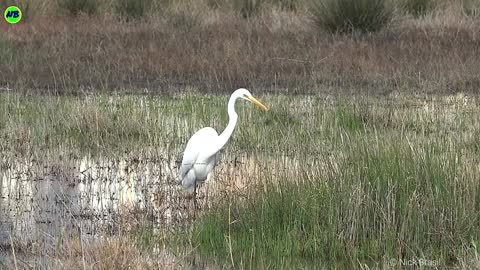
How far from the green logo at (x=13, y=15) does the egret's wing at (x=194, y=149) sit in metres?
11.9

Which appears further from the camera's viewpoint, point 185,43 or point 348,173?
point 185,43

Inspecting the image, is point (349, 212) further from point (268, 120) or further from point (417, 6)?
point (417, 6)

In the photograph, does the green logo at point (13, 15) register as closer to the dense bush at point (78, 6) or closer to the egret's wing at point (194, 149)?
the dense bush at point (78, 6)

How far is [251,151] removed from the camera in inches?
323

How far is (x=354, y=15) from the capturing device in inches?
633

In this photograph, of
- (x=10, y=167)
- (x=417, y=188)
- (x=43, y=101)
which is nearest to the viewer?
(x=417, y=188)

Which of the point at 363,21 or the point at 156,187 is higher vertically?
the point at 363,21

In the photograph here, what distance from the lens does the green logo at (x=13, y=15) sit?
18.5 meters

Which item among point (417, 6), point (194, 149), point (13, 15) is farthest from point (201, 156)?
point (417, 6)

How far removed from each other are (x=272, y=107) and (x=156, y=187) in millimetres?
3449

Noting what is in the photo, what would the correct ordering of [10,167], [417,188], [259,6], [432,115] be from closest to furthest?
[417,188]
[10,167]
[432,115]
[259,6]

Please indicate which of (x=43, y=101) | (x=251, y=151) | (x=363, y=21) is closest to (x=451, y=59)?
(x=363, y=21)

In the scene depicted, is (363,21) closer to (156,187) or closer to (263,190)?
(156,187)

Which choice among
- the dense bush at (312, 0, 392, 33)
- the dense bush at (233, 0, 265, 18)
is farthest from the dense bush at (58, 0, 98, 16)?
the dense bush at (312, 0, 392, 33)
